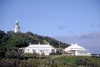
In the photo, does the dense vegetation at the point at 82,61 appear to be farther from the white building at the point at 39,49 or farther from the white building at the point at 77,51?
the white building at the point at 39,49

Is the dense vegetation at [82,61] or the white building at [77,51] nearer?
the dense vegetation at [82,61]

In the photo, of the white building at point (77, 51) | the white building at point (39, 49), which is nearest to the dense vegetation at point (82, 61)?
the white building at point (77, 51)

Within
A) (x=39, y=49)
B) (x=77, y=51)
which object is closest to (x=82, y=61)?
(x=77, y=51)

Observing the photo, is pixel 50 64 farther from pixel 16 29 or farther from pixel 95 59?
pixel 16 29

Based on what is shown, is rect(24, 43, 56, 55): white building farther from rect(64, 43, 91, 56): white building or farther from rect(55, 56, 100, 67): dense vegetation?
rect(55, 56, 100, 67): dense vegetation

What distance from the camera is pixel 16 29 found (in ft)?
307

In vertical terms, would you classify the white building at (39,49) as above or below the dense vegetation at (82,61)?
above

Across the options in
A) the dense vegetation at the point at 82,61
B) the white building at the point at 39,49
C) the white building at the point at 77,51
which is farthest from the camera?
the white building at the point at 39,49

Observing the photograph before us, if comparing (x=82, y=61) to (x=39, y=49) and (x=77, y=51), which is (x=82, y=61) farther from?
(x=39, y=49)

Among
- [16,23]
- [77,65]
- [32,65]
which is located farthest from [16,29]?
[32,65]

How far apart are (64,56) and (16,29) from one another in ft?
102

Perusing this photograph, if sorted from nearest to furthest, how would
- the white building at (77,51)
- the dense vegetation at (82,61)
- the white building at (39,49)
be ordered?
the dense vegetation at (82,61) < the white building at (77,51) < the white building at (39,49)

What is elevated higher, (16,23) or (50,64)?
(16,23)

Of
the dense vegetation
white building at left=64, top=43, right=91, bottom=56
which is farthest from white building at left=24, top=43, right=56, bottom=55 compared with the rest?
the dense vegetation
